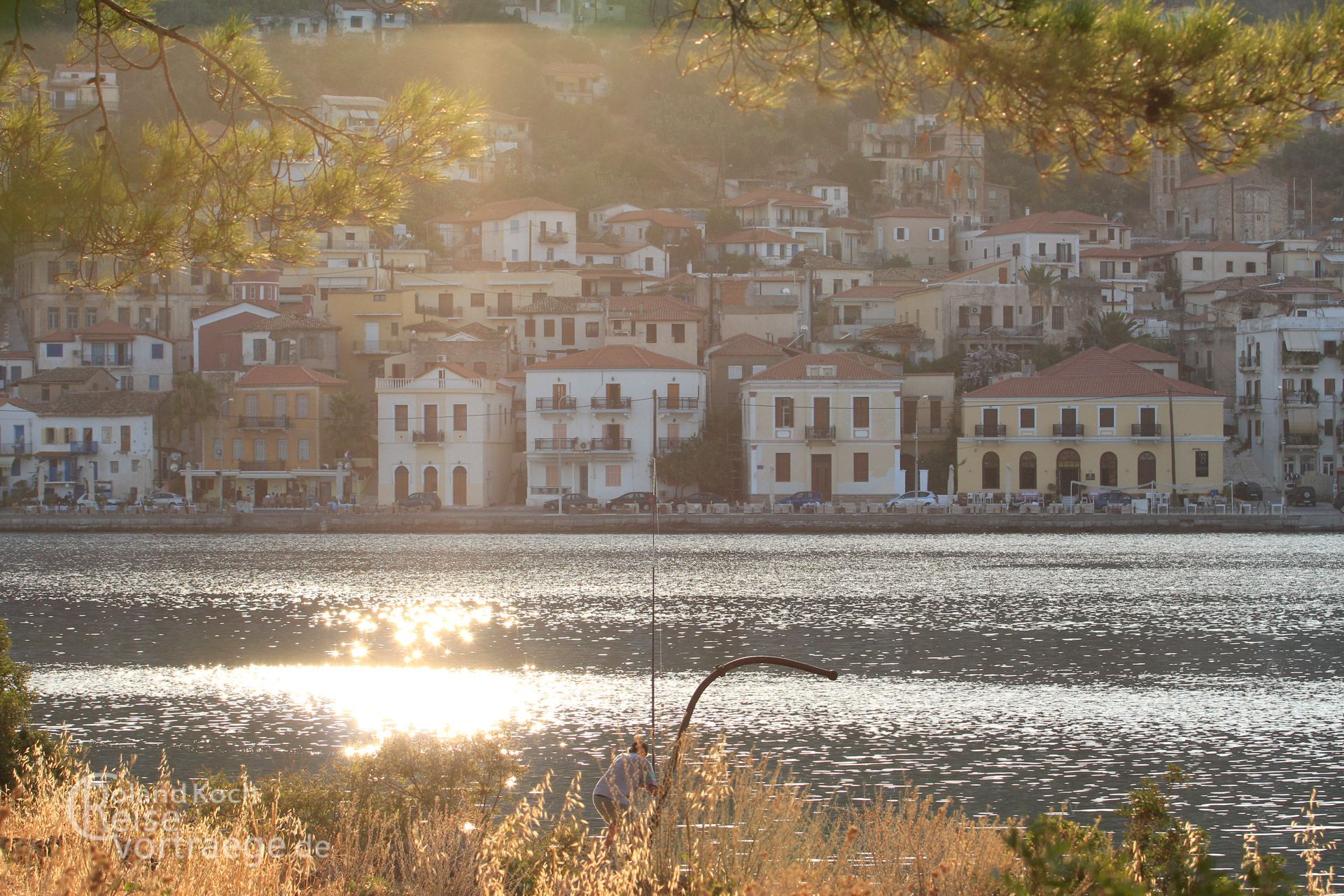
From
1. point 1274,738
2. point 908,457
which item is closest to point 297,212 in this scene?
point 1274,738

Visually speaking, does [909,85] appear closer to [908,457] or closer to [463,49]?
[908,457]

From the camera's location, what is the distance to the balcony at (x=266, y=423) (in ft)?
159

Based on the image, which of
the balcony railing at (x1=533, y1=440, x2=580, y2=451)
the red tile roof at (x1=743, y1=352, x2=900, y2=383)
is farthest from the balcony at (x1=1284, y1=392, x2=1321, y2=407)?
the balcony railing at (x1=533, y1=440, x2=580, y2=451)

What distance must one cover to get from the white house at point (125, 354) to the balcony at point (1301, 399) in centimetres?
3806

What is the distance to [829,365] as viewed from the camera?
4638 centimetres

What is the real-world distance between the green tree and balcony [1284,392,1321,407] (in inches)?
1848

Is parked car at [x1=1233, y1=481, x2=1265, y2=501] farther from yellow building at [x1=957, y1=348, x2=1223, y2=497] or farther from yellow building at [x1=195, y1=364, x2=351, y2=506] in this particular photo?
yellow building at [x1=195, y1=364, x2=351, y2=506]

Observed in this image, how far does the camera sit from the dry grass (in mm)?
6051

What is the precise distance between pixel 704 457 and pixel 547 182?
118 ft

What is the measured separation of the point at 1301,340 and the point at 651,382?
2176 cm

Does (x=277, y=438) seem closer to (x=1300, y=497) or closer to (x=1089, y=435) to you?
(x=1089, y=435)

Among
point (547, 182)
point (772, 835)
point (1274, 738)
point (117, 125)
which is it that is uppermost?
point (547, 182)

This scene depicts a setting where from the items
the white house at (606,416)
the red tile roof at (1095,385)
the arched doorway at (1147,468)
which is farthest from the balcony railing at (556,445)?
the arched doorway at (1147,468)

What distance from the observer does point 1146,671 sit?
21.6 meters
